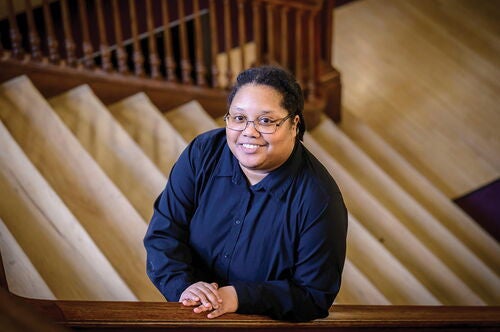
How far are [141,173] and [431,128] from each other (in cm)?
205

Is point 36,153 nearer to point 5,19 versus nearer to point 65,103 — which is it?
point 65,103

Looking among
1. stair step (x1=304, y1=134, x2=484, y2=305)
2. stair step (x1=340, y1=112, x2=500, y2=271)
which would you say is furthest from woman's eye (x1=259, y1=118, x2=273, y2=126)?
stair step (x1=340, y1=112, x2=500, y2=271)

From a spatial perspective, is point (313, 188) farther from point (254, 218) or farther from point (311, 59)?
point (311, 59)

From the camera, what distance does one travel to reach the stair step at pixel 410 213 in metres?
3.73

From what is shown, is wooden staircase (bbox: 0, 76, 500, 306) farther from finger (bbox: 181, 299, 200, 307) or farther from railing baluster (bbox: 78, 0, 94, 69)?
finger (bbox: 181, 299, 200, 307)

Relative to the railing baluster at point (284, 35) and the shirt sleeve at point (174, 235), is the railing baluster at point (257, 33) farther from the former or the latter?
the shirt sleeve at point (174, 235)

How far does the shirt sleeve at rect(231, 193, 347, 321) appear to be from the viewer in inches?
72.1

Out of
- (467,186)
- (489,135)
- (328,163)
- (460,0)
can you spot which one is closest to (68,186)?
(328,163)

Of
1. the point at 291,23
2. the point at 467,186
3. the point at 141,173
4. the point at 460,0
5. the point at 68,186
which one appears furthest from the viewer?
the point at 460,0

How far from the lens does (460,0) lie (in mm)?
5410

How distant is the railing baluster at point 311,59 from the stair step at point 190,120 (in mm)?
559

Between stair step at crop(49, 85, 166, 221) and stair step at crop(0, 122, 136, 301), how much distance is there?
44 cm

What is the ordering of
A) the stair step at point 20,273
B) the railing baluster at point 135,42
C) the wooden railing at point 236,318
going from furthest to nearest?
the railing baluster at point 135,42, the stair step at point 20,273, the wooden railing at point 236,318

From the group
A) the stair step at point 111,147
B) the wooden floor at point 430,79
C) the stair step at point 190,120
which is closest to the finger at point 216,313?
the stair step at point 111,147
